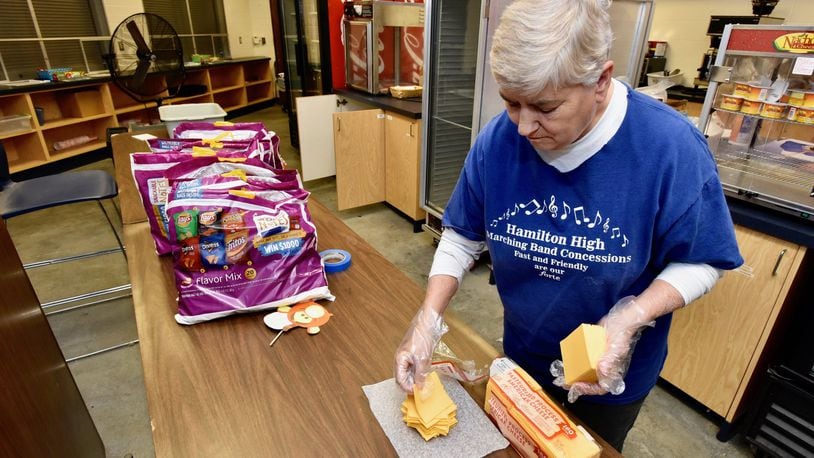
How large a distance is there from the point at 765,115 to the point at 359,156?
2.48 m

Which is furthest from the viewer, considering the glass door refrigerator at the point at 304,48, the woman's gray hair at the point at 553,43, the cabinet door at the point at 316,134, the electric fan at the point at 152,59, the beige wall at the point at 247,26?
the beige wall at the point at 247,26

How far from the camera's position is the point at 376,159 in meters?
3.48

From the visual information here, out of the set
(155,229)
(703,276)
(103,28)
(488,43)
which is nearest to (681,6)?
(488,43)

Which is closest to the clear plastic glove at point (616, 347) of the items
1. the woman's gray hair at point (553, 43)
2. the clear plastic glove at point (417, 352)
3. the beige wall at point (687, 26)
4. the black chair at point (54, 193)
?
the clear plastic glove at point (417, 352)

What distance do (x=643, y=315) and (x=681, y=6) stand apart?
4090 mm

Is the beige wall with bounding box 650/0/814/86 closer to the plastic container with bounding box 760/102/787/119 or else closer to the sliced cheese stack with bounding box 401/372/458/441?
the plastic container with bounding box 760/102/787/119

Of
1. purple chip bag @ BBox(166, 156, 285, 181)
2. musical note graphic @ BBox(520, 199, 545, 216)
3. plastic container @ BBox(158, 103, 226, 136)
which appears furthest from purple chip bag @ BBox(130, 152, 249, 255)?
musical note graphic @ BBox(520, 199, 545, 216)

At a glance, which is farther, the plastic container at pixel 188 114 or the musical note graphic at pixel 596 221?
the plastic container at pixel 188 114

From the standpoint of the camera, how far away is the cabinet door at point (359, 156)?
3.30m

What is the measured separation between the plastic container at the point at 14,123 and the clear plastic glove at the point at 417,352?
193 inches

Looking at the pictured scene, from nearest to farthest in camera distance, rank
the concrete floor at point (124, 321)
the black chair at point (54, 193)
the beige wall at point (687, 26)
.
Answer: the concrete floor at point (124, 321), the black chair at point (54, 193), the beige wall at point (687, 26)

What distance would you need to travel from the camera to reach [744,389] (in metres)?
1.62

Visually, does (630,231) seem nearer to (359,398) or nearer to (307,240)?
(359,398)

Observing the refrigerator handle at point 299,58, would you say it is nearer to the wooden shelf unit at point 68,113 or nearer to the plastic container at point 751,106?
the wooden shelf unit at point 68,113
